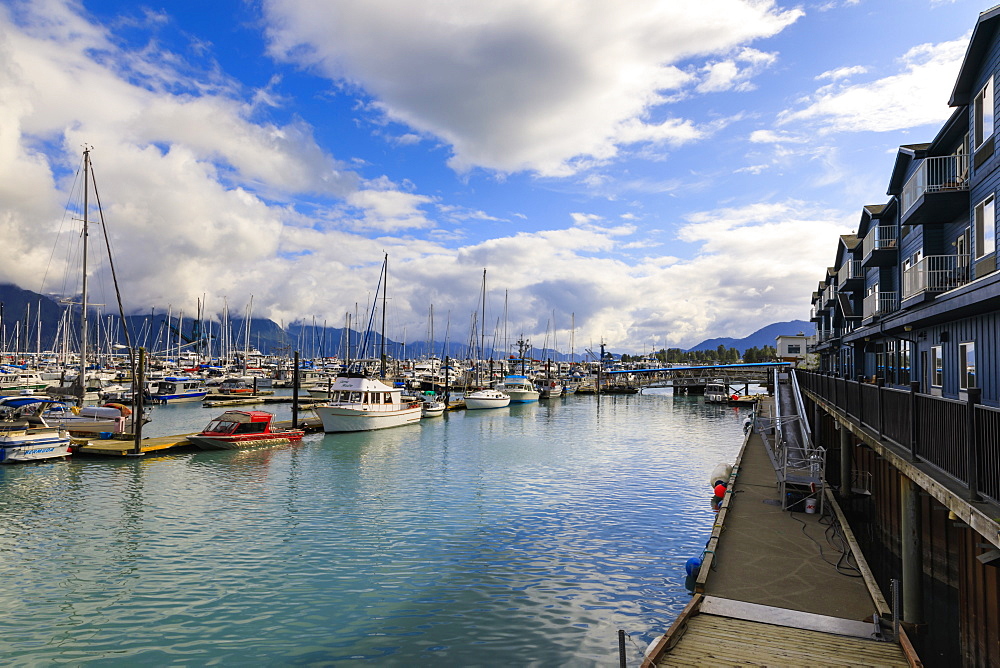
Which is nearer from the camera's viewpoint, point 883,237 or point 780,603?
point 780,603

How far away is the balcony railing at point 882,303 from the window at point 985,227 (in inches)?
448

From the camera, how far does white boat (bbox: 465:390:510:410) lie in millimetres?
66312

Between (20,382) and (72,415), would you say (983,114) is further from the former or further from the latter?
(20,382)

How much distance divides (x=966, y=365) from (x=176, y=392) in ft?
257

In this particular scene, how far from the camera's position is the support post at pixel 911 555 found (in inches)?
416

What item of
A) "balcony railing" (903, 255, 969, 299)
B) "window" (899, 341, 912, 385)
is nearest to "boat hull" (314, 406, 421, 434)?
"window" (899, 341, 912, 385)

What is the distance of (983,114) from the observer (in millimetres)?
17375

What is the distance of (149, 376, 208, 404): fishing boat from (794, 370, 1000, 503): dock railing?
7272 centimetres

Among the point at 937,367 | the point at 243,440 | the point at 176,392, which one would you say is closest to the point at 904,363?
the point at 937,367

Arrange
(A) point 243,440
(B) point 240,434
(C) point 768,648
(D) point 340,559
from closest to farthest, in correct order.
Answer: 1. (C) point 768,648
2. (D) point 340,559
3. (A) point 243,440
4. (B) point 240,434

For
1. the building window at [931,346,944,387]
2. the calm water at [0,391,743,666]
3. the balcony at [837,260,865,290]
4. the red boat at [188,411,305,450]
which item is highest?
the balcony at [837,260,865,290]

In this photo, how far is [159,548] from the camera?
16.1 metres

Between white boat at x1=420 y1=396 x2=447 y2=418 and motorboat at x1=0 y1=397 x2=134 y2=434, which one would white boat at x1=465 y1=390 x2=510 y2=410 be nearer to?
white boat at x1=420 y1=396 x2=447 y2=418

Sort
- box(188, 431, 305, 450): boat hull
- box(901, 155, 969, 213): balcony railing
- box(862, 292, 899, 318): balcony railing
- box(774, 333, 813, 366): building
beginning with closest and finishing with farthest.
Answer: box(901, 155, 969, 213): balcony railing → box(862, 292, 899, 318): balcony railing → box(188, 431, 305, 450): boat hull → box(774, 333, 813, 366): building
